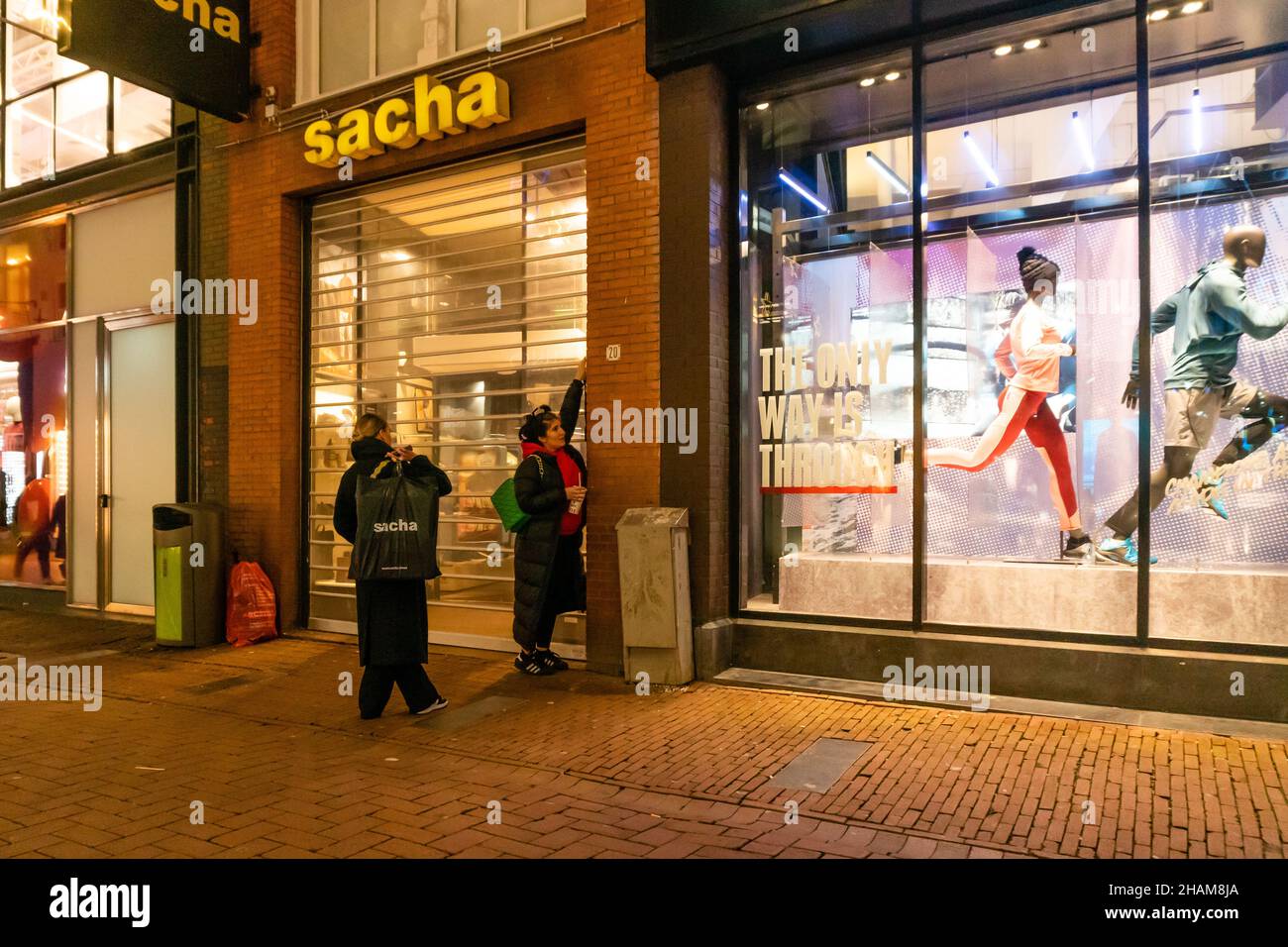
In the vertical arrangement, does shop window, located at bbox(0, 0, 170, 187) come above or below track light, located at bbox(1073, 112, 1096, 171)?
above

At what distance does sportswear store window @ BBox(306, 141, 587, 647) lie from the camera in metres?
8.30

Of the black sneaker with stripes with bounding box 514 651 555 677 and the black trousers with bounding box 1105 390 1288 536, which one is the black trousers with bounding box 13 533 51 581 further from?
the black trousers with bounding box 1105 390 1288 536

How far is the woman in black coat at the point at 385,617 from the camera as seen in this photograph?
609 cm

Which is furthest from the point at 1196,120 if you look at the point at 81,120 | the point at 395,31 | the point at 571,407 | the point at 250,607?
the point at 81,120

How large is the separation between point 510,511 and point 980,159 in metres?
4.95

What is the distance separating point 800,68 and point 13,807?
733 centimetres

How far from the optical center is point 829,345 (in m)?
7.61

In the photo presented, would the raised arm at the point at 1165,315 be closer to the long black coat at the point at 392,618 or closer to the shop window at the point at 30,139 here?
the long black coat at the point at 392,618

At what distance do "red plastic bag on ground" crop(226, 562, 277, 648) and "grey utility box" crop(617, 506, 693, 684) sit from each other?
4438 mm

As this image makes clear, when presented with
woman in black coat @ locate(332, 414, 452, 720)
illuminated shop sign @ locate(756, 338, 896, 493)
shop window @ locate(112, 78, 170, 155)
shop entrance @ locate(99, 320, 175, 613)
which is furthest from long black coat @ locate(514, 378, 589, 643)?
shop window @ locate(112, 78, 170, 155)

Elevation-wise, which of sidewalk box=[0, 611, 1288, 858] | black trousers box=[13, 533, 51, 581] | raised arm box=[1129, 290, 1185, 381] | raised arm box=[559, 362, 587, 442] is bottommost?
sidewalk box=[0, 611, 1288, 858]

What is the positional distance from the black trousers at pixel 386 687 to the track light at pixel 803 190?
16.9ft

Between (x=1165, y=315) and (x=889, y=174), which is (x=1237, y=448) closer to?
(x=1165, y=315)

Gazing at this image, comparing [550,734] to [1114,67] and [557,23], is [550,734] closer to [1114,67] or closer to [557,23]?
[557,23]
